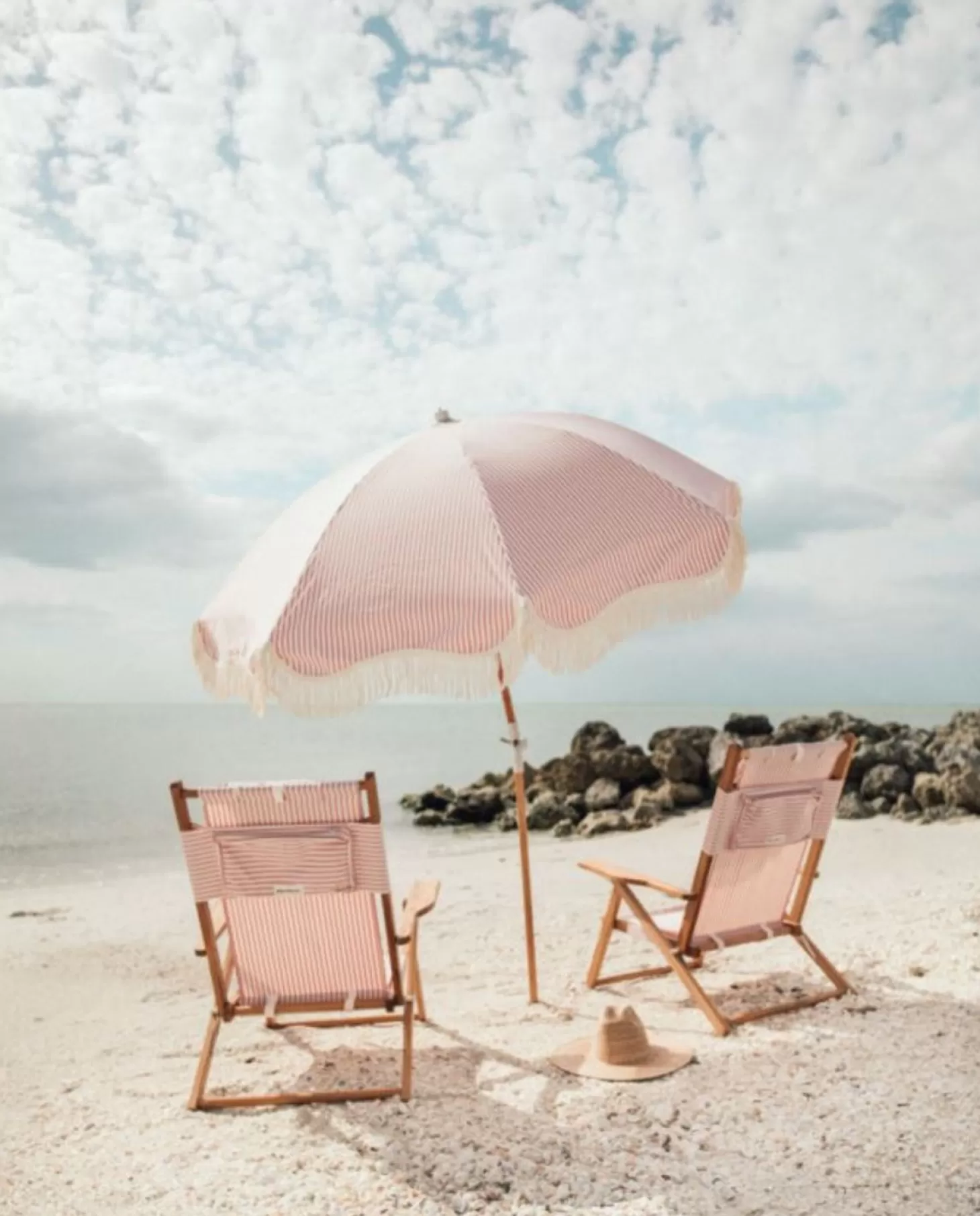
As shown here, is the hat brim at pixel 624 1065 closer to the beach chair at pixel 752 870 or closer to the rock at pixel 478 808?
the beach chair at pixel 752 870

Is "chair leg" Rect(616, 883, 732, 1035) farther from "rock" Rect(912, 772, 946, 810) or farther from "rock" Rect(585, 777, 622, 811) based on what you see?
"rock" Rect(585, 777, 622, 811)

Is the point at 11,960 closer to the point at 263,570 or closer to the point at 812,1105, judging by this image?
the point at 263,570

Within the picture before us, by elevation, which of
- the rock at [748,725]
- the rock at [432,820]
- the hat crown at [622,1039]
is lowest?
the rock at [432,820]

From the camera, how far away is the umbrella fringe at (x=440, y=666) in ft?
14.2

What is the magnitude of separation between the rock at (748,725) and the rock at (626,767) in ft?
5.49

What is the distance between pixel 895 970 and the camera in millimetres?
5578

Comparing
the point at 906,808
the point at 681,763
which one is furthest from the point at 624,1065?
the point at 681,763

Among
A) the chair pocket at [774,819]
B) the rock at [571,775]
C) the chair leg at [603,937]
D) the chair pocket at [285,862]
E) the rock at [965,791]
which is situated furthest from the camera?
the rock at [571,775]

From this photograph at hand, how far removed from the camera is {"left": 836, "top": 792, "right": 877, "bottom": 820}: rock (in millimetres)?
13266

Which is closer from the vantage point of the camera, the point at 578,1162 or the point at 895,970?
the point at 578,1162

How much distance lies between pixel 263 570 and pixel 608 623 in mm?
1498

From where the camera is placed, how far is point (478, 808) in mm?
18734

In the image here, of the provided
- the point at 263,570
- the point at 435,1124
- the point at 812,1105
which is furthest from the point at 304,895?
the point at 812,1105

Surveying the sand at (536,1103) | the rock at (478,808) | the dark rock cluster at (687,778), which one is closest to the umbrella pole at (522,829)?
the sand at (536,1103)
